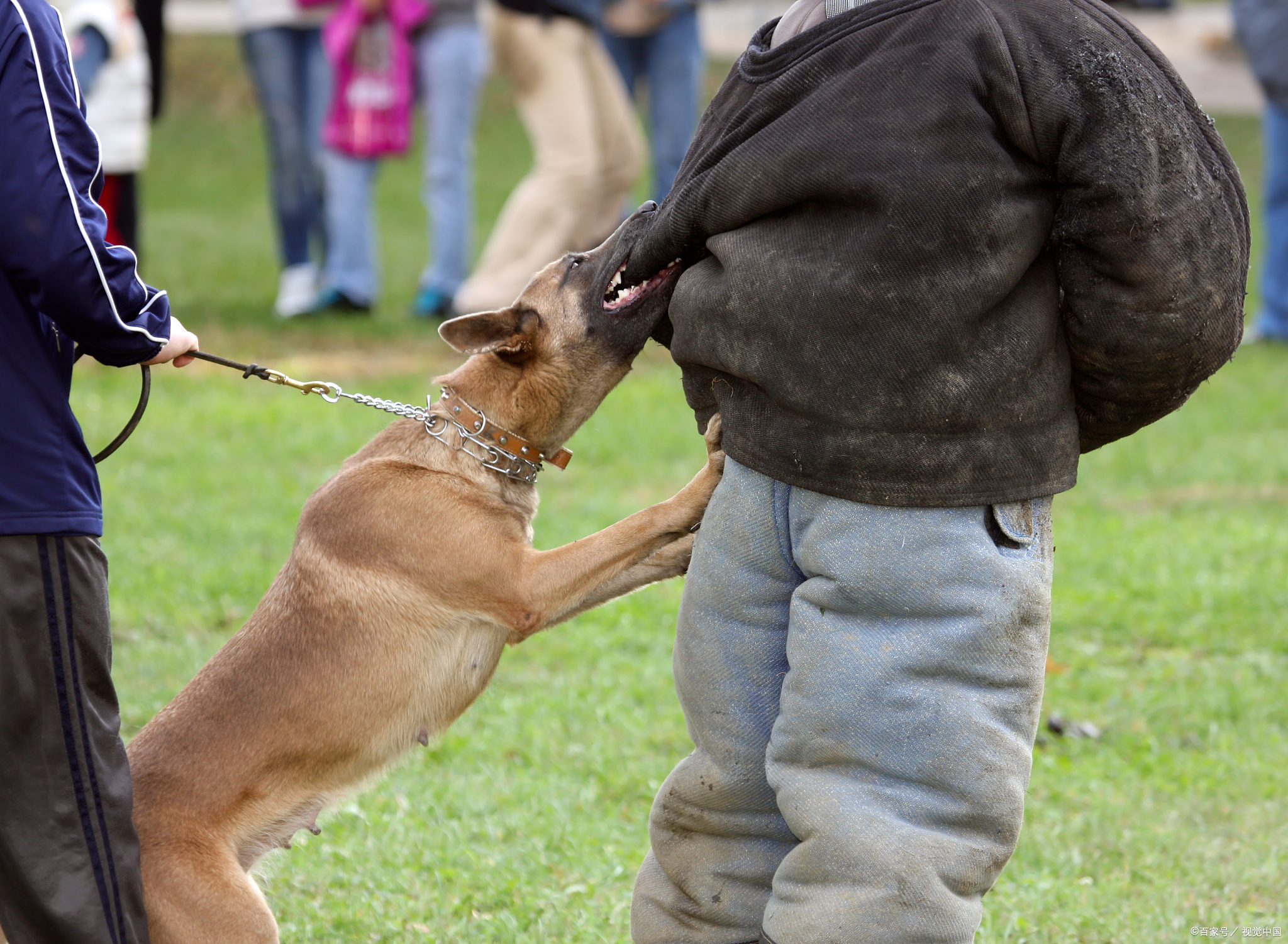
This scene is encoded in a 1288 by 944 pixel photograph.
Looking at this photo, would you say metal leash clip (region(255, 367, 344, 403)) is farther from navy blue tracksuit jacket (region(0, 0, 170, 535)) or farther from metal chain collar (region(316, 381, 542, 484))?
navy blue tracksuit jacket (region(0, 0, 170, 535))

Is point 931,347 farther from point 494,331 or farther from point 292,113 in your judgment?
point 292,113

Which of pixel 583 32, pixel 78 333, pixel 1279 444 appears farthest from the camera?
pixel 583 32

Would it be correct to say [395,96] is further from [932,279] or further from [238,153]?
[238,153]

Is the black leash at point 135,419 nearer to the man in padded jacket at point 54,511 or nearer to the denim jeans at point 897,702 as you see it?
the man in padded jacket at point 54,511

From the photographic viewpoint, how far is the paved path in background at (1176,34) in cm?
2408

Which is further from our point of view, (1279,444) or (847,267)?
(1279,444)

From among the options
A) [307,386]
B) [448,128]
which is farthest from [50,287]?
[448,128]

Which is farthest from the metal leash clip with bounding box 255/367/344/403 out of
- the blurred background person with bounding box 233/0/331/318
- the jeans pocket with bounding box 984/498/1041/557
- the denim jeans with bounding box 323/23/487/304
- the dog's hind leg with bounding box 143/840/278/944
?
the blurred background person with bounding box 233/0/331/318

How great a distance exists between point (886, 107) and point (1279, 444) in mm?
6427

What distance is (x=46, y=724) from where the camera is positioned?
8.37ft

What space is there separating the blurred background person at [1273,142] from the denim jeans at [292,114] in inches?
244

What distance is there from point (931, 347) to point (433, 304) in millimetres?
8293

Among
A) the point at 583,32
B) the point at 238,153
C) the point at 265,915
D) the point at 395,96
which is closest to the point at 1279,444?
the point at 583,32

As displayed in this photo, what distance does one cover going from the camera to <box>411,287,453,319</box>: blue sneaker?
33.7 feet
